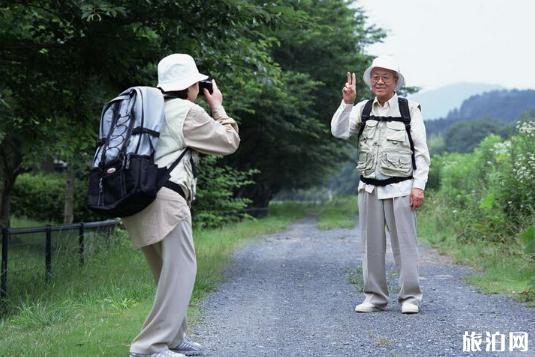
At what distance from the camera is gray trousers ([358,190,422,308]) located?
707 centimetres

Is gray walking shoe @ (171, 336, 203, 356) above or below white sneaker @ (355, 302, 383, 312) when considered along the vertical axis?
above

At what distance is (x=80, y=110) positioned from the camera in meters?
10.3

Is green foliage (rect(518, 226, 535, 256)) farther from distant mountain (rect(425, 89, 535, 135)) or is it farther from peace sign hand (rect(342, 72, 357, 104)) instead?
distant mountain (rect(425, 89, 535, 135))

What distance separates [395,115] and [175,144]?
2.69 meters

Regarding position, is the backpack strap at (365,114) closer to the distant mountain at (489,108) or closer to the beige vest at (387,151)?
the beige vest at (387,151)

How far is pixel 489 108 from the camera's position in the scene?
118 meters

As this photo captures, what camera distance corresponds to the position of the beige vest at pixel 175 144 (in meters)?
5.05

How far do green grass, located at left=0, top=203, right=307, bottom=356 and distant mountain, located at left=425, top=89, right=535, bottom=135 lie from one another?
58783 millimetres

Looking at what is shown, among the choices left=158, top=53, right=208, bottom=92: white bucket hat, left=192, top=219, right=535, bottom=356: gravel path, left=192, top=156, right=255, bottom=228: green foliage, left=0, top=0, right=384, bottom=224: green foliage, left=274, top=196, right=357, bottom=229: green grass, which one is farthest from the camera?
left=274, top=196, right=357, bottom=229: green grass

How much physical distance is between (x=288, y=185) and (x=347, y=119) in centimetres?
3569

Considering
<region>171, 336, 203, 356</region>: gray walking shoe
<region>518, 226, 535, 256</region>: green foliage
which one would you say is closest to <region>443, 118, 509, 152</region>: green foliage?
<region>518, 226, 535, 256</region>: green foliage

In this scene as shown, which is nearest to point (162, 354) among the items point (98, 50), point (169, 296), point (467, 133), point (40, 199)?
point (169, 296)

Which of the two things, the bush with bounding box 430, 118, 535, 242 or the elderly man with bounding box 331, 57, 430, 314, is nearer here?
the elderly man with bounding box 331, 57, 430, 314

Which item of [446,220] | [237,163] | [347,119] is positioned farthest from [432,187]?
[347,119]
